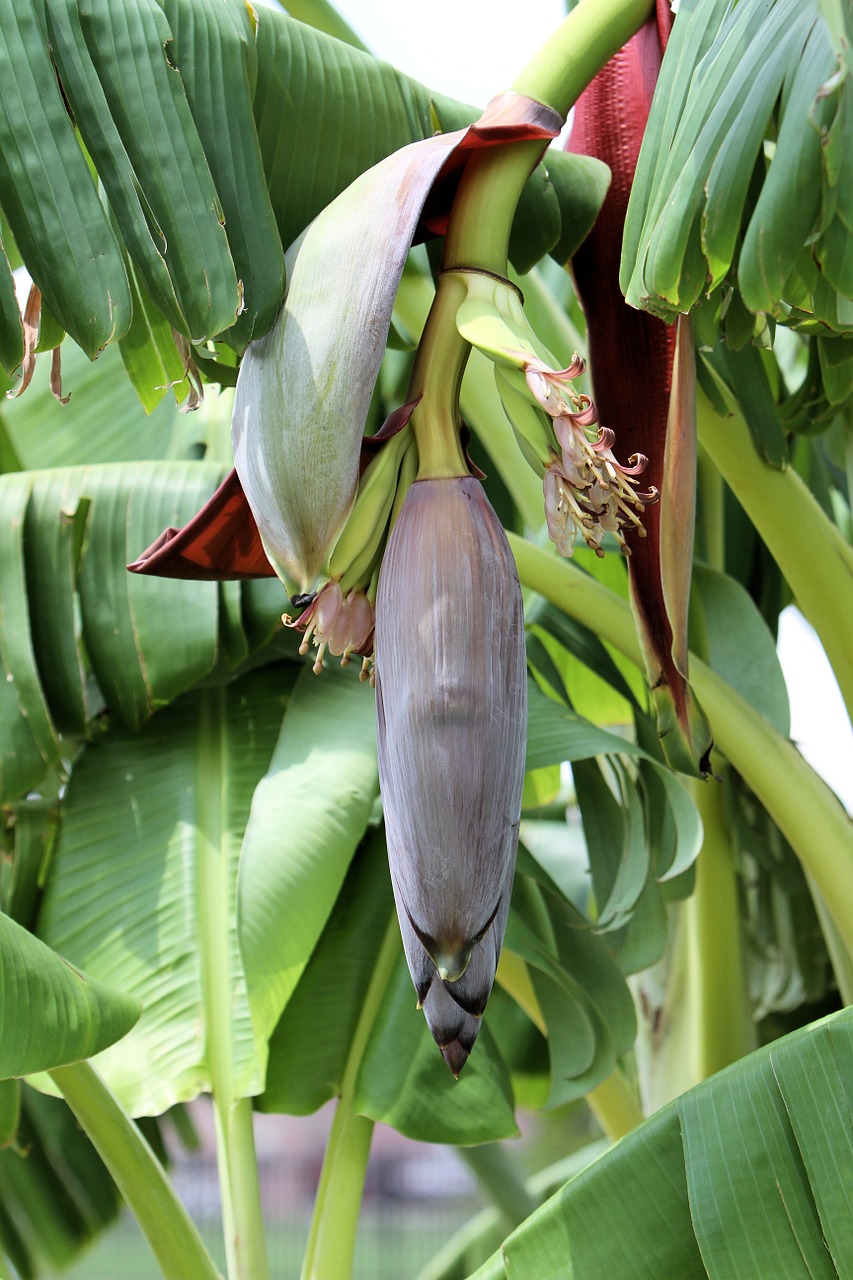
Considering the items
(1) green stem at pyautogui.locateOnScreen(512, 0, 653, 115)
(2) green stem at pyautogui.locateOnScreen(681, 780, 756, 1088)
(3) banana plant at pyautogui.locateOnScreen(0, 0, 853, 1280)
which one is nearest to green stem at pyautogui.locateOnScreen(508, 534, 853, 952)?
(3) banana plant at pyautogui.locateOnScreen(0, 0, 853, 1280)

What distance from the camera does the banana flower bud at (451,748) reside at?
0.29 metres

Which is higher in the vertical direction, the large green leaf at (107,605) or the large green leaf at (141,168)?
the large green leaf at (141,168)

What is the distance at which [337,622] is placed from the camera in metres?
0.34

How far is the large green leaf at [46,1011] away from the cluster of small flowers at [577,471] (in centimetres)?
31

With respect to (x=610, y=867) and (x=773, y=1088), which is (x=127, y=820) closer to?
(x=610, y=867)

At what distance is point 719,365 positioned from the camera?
2.22 feet

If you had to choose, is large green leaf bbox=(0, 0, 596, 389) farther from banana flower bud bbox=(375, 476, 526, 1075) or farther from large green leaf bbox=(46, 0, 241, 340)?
banana flower bud bbox=(375, 476, 526, 1075)

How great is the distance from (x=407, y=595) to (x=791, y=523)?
0.48m

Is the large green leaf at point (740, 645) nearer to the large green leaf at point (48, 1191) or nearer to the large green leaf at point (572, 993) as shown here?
the large green leaf at point (572, 993)

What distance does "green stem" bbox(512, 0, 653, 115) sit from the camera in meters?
0.39

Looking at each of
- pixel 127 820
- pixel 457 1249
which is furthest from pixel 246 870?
pixel 457 1249

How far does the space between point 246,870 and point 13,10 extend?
0.47m

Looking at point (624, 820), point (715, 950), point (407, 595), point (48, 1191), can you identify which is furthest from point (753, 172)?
point (48, 1191)

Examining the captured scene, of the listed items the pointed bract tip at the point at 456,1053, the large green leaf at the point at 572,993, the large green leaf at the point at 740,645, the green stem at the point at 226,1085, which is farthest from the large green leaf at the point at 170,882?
the pointed bract tip at the point at 456,1053
